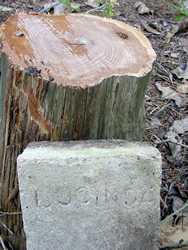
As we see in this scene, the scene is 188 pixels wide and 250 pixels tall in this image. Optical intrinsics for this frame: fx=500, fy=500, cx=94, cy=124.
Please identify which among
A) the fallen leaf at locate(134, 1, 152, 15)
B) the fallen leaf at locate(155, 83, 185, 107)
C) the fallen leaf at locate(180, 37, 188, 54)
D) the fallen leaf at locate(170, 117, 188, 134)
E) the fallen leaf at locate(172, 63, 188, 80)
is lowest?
the fallen leaf at locate(170, 117, 188, 134)

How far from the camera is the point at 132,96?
1805 millimetres

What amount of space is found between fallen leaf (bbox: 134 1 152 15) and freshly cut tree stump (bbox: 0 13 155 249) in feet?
6.66

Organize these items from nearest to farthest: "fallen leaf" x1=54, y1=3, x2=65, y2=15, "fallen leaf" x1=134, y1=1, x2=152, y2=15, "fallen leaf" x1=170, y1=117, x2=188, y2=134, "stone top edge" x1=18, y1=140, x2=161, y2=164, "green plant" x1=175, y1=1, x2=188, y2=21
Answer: "stone top edge" x1=18, y1=140, x2=161, y2=164
"fallen leaf" x1=170, y1=117, x2=188, y2=134
"fallen leaf" x1=54, y1=3, x2=65, y2=15
"green plant" x1=175, y1=1, x2=188, y2=21
"fallen leaf" x1=134, y1=1, x2=152, y2=15

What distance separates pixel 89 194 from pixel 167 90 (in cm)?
160

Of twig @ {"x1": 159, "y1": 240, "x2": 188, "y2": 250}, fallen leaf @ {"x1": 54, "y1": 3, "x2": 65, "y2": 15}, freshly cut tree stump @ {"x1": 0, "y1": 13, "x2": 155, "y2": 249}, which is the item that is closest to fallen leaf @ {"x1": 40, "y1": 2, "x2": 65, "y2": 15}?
fallen leaf @ {"x1": 54, "y1": 3, "x2": 65, "y2": 15}

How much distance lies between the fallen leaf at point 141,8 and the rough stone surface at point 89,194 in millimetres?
2412

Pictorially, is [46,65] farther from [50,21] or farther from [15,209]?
[15,209]

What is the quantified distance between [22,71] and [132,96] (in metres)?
0.40

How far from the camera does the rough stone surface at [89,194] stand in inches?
66.1

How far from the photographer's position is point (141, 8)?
13.1 feet

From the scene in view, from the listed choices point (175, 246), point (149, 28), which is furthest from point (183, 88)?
point (175, 246)

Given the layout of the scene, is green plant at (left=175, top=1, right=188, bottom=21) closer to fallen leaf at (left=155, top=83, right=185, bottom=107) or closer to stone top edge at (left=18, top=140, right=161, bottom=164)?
fallen leaf at (left=155, top=83, right=185, bottom=107)

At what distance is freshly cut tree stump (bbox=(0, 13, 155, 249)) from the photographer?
173 centimetres

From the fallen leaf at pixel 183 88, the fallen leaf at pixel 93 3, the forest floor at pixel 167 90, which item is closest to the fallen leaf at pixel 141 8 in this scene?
the forest floor at pixel 167 90
